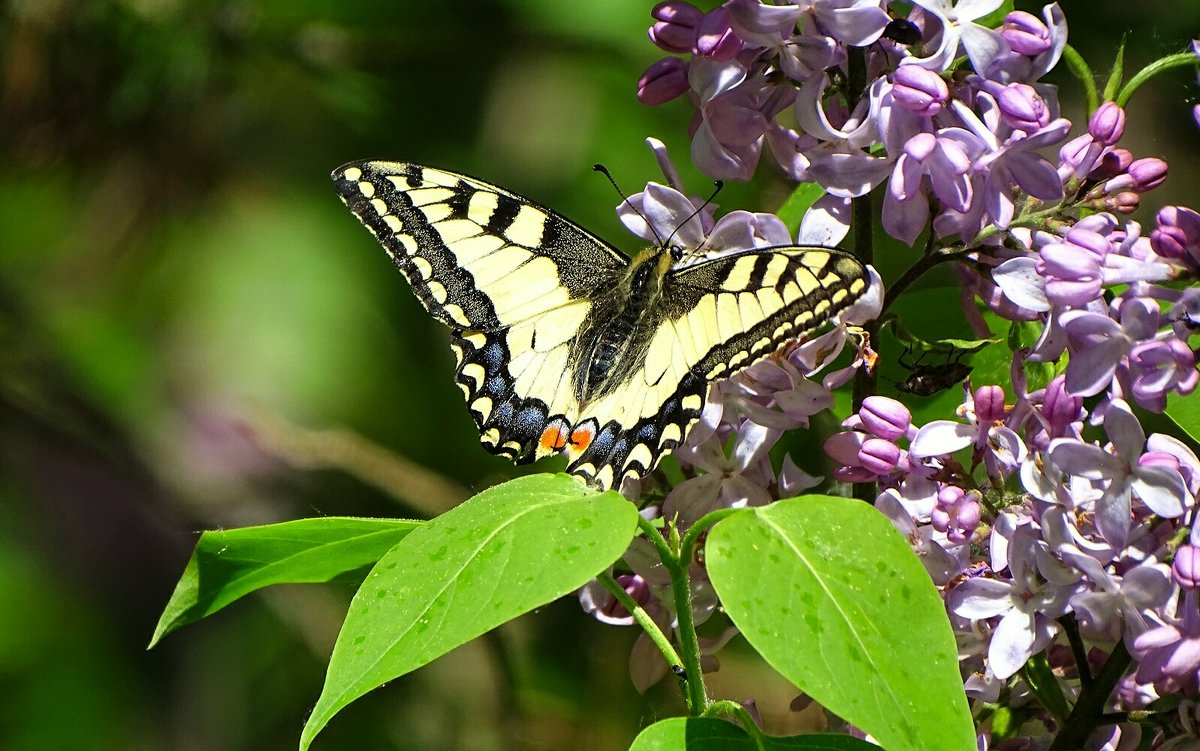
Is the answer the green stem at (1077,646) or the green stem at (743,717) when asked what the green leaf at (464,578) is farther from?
the green stem at (1077,646)

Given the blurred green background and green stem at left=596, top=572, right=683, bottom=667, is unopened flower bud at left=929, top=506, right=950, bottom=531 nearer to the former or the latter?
green stem at left=596, top=572, right=683, bottom=667

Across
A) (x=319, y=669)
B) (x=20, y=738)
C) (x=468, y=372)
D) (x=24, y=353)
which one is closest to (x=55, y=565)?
(x=20, y=738)

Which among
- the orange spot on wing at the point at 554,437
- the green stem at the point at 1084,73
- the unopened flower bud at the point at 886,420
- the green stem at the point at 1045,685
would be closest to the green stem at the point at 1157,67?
the green stem at the point at 1084,73

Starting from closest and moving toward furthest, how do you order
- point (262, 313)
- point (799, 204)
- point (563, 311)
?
point (799, 204) < point (563, 311) < point (262, 313)

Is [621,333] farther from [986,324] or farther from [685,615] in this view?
[685,615]

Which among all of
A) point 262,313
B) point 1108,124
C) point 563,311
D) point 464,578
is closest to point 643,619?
point 464,578

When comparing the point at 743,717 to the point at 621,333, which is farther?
the point at 621,333

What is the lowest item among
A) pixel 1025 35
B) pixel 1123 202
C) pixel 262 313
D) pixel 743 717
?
pixel 262 313

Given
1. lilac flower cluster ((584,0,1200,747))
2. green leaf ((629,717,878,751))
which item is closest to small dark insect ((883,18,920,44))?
lilac flower cluster ((584,0,1200,747))
